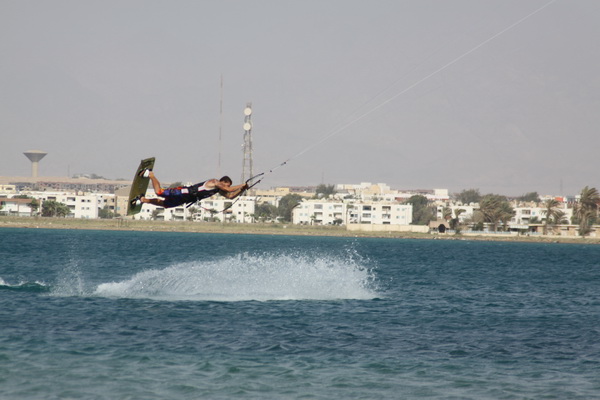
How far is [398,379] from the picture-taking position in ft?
50.1

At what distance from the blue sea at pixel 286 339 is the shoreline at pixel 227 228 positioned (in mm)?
114388

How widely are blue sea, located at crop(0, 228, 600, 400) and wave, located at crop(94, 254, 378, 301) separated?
0.24ft

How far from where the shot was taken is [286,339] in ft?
63.1

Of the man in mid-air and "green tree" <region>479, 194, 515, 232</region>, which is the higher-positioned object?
"green tree" <region>479, 194, 515, 232</region>

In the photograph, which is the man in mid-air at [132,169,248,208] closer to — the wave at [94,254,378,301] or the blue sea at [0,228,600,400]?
the blue sea at [0,228,600,400]

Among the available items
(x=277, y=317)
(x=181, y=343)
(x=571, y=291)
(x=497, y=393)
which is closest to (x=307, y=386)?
(x=497, y=393)

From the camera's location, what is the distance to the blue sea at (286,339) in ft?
47.5

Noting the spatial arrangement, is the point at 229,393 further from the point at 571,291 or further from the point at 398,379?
the point at 571,291

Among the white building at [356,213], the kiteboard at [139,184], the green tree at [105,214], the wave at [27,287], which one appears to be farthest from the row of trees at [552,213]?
the kiteboard at [139,184]

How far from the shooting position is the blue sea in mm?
14484

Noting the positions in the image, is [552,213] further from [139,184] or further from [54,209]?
[139,184]

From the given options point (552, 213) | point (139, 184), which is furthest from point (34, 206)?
point (139, 184)

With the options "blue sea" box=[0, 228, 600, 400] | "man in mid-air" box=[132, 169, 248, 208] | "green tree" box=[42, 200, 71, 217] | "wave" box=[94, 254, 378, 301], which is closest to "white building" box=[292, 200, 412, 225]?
"green tree" box=[42, 200, 71, 217]

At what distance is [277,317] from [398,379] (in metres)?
8.06
